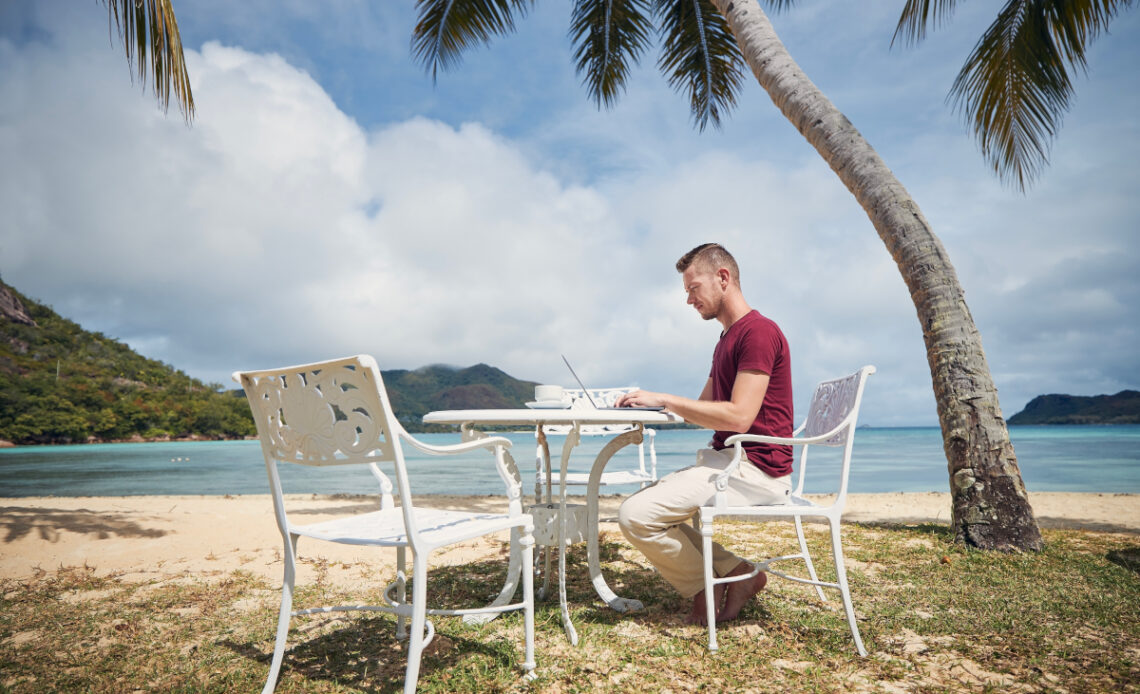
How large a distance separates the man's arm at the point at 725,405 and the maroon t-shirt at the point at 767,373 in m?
0.07

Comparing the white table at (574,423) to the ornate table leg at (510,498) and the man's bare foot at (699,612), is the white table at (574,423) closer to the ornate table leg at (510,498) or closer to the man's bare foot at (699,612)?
the ornate table leg at (510,498)

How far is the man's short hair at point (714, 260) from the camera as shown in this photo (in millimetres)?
2898

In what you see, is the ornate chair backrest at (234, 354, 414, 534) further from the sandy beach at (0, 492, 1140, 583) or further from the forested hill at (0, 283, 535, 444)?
the forested hill at (0, 283, 535, 444)

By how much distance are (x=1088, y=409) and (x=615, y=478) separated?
83.8 m

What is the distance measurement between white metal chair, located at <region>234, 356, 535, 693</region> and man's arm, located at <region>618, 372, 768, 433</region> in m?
0.71

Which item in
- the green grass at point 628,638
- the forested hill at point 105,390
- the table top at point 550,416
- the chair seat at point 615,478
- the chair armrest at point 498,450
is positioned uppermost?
the forested hill at point 105,390

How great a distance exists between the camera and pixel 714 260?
2910mm

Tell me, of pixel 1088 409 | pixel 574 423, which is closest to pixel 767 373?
pixel 574 423

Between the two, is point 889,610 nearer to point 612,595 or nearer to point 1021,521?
point 612,595

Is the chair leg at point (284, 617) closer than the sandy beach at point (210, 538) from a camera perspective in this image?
Yes

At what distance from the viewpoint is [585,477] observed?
4.22 meters

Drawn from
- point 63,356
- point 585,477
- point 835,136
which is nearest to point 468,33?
point 835,136

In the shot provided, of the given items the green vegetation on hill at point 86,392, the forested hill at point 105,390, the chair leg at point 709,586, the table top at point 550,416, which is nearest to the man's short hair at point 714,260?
the table top at point 550,416

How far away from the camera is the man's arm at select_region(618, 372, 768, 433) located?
2494mm
